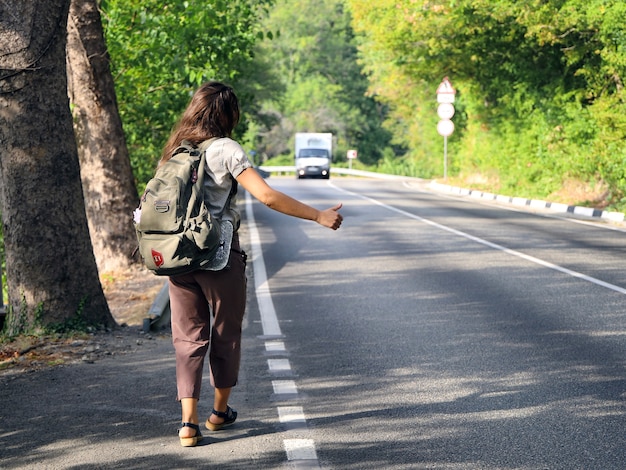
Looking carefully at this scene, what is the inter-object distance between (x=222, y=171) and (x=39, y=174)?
3632 mm

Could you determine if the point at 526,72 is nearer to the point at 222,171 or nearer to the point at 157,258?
the point at 222,171

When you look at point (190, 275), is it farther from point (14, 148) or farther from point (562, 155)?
point (562, 155)

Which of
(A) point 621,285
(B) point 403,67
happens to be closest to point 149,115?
(A) point 621,285

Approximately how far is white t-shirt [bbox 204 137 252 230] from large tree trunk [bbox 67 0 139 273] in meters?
8.52

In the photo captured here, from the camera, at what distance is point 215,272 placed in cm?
577

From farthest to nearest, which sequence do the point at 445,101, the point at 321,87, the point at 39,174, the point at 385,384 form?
the point at 321,87, the point at 445,101, the point at 39,174, the point at 385,384

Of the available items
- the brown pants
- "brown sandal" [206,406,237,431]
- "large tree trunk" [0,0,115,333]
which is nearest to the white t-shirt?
the brown pants

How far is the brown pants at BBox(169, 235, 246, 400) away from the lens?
5.80 meters

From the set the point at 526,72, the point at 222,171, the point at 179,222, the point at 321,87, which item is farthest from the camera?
the point at 321,87

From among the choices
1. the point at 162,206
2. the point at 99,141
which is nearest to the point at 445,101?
the point at 99,141

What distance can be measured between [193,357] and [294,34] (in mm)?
97647

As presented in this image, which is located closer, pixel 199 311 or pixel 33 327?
pixel 199 311

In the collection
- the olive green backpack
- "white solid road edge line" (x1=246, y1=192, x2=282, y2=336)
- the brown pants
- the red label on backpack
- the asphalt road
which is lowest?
"white solid road edge line" (x1=246, y1=192, x2=282, y2=336)

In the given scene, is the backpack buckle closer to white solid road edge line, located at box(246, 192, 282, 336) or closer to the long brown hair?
the long brown hair
